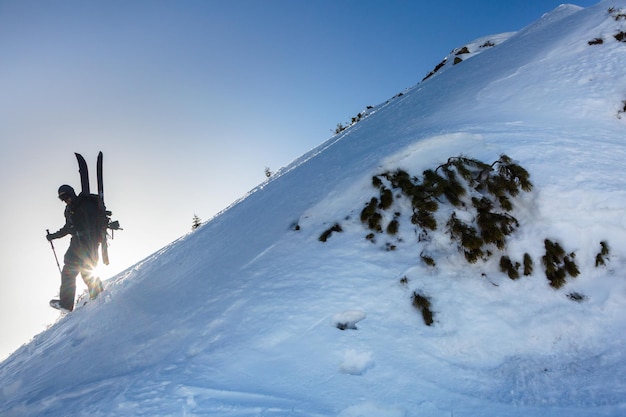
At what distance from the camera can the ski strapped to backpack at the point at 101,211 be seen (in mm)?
9156

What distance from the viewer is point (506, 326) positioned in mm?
4438

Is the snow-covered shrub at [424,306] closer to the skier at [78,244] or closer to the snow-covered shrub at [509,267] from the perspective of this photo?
the snow-covered shrub at [509,267]

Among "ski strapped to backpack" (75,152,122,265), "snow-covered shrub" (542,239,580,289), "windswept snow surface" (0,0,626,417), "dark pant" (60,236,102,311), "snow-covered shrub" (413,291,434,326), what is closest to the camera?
"windswept snow surface" (0,0,626,417)

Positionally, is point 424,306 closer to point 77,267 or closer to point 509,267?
point 509,267

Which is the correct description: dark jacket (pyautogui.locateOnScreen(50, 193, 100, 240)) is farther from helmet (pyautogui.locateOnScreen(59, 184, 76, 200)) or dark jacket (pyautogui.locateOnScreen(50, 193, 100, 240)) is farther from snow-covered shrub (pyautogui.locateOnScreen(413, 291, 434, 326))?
snow-covered shrub (pyautogui.locateOnScreen(413, 291, 434, 326))

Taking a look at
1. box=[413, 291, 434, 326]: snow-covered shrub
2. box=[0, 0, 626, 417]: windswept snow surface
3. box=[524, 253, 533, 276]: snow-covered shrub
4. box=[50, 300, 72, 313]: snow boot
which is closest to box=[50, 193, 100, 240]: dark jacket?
box=[50, 300, 72, 313]: snow boot

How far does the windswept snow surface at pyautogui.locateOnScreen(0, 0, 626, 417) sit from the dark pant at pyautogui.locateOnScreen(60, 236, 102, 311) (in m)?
0.93

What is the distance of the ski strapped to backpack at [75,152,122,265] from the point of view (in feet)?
30.0

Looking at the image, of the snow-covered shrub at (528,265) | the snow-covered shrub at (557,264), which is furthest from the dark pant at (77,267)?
the snow-covered shrub at (557,264)

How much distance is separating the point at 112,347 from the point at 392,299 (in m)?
4.05

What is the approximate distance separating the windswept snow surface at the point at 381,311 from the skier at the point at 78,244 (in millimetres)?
958

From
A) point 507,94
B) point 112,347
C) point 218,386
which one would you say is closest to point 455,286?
point 218,386

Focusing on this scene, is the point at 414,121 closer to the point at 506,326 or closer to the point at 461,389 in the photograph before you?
the point at 506,326

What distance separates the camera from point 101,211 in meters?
9.23
